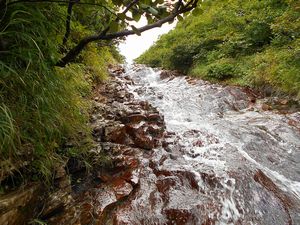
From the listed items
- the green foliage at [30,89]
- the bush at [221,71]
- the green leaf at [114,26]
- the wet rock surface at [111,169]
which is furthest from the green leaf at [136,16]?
the bush at [221,71]

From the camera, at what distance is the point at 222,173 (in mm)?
3510

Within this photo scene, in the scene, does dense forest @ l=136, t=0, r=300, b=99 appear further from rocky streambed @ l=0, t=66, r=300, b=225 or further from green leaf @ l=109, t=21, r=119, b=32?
green leaf @ l=109, t=21, r=119, b=32


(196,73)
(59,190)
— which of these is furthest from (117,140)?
(196,73)

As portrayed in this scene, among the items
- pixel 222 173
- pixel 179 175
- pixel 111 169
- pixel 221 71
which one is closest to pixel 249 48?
pixel 221 71

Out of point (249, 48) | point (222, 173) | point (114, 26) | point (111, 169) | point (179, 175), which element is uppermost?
point (114, 26)

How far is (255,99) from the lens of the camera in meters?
7.41

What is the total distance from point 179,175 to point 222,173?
628 mm

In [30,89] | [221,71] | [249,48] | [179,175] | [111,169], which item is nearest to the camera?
[30,89]

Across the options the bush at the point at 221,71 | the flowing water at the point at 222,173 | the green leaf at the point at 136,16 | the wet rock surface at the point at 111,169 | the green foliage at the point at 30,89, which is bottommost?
the bush at the point at 221,71

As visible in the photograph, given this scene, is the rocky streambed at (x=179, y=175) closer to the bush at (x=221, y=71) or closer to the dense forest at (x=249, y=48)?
the dense forest at (x=249, y=48)

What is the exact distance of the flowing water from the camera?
2.85 metres

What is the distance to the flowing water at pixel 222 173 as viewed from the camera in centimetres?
285

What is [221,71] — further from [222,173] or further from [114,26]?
[114,26]

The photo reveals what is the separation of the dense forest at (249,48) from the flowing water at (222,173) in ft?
5.23
